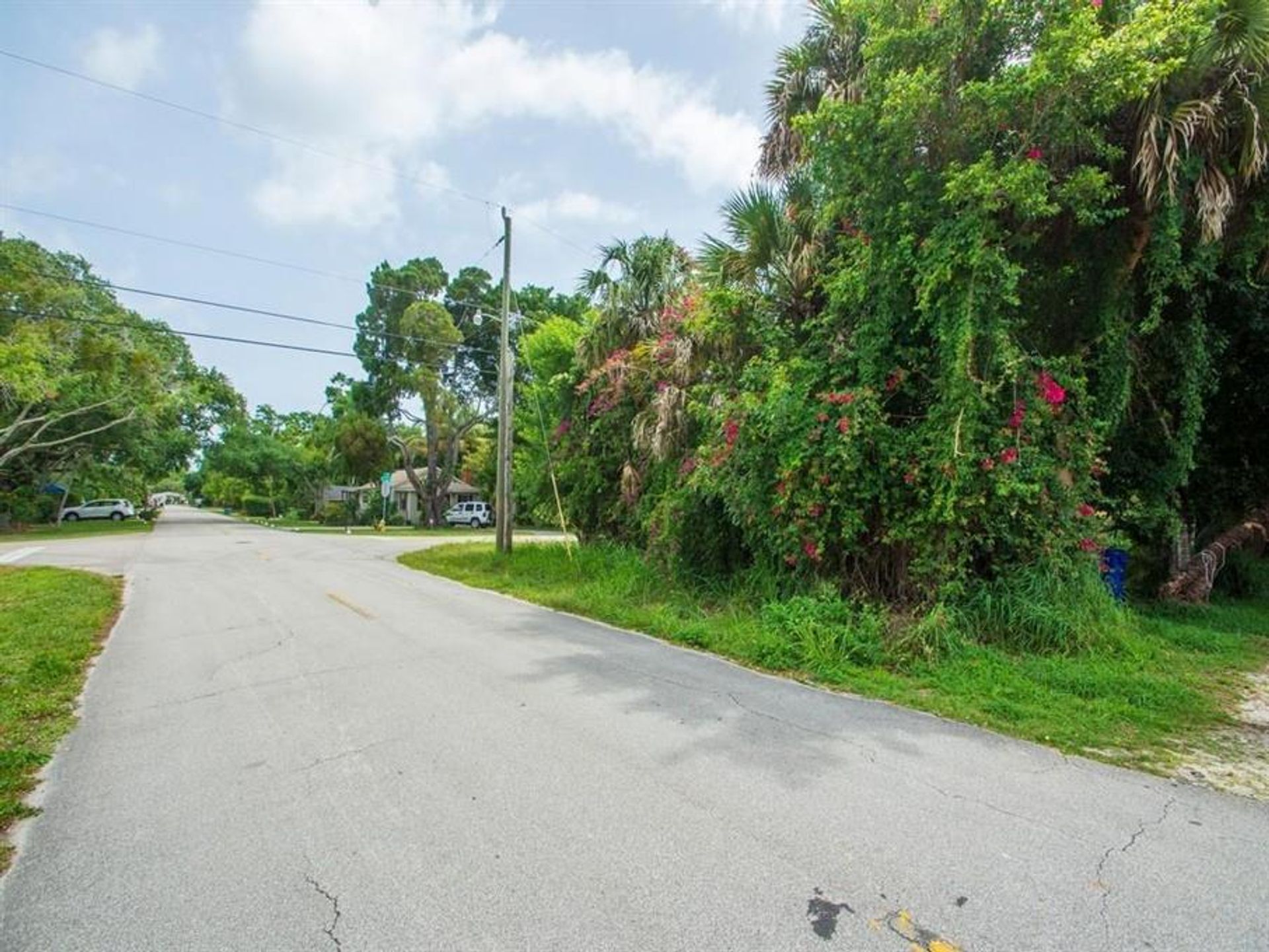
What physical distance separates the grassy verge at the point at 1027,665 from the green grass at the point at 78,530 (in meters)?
25.8

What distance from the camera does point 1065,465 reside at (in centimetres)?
630

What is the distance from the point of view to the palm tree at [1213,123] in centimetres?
566

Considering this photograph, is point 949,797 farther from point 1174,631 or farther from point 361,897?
point 1174,631

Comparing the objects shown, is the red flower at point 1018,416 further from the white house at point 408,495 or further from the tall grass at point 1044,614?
the white house at point 408,495

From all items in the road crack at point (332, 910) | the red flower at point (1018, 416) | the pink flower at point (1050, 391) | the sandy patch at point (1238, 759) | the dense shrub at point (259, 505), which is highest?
the pink flower at point (1050, 391)

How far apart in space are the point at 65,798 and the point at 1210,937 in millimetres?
5125

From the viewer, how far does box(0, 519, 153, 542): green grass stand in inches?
934

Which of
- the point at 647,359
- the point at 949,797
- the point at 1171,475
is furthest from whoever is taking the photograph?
the point at 647,359

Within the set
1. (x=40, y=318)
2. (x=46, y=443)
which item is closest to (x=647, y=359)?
(x=40, y=318)

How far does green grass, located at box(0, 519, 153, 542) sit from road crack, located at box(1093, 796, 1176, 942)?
2993cm

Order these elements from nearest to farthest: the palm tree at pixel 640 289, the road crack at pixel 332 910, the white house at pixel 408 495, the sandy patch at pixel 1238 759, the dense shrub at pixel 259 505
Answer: the road crack at pixel 332 910 → the sandy patch at pixel 1238 759 → the palm tree at pixel 640 289 → the white house at pixel 408 495 → the dense shrub at pixel 259 505

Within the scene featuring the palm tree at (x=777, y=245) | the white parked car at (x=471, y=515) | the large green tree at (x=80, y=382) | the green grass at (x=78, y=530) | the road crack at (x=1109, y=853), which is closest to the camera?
the road crack at (x=1109, y=853)

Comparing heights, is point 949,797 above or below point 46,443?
below

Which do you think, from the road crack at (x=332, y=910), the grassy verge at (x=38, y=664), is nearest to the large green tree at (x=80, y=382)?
the grassy verge at (x=38, y=664)
